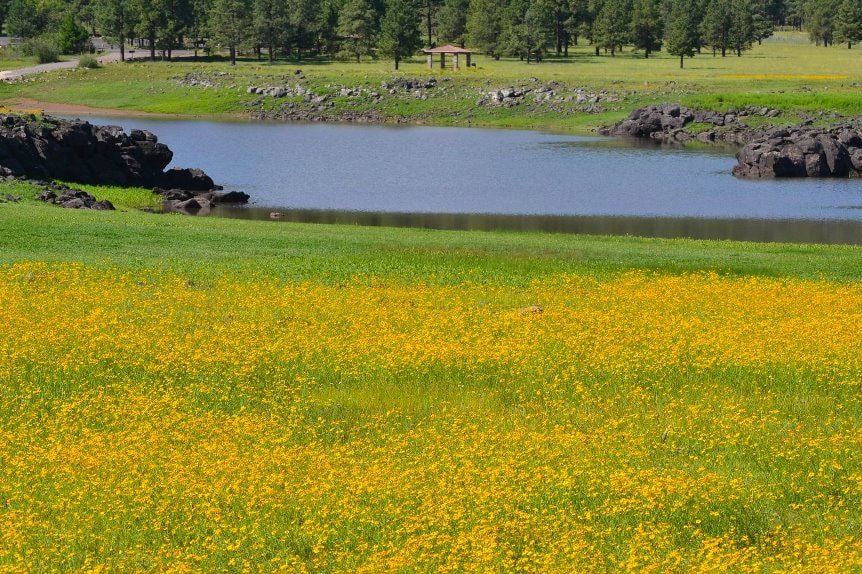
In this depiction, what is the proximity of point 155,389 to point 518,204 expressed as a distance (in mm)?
47026

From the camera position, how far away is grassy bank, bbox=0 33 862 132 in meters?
125

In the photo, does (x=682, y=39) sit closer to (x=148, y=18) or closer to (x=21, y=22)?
(x=148, y=18)

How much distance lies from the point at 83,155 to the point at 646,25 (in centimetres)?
13515

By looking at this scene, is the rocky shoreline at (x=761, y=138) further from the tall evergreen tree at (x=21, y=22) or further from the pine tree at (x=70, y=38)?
the tall evergreen tree at (x=21, y=22)

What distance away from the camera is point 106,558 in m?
13.1

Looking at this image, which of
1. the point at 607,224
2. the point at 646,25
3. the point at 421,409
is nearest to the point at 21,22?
the point at 646,25

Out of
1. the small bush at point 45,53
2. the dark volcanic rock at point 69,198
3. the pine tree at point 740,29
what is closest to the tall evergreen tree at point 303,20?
the small bush at point 45,53

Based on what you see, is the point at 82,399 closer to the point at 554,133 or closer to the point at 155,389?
the point at 155,389

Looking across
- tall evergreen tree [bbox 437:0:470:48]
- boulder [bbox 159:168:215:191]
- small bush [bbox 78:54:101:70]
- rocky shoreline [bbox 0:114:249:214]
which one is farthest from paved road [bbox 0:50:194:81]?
boulder [bbox 159:168:215:191]

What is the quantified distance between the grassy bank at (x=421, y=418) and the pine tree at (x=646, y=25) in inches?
6222

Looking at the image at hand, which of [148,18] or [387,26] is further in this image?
[148,18]

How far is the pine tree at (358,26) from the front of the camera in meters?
174

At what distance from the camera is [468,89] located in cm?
13725

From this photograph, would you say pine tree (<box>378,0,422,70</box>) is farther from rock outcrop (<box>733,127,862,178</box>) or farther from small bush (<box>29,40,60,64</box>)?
rock outcrop (<box>733,127,862,178</box>)
